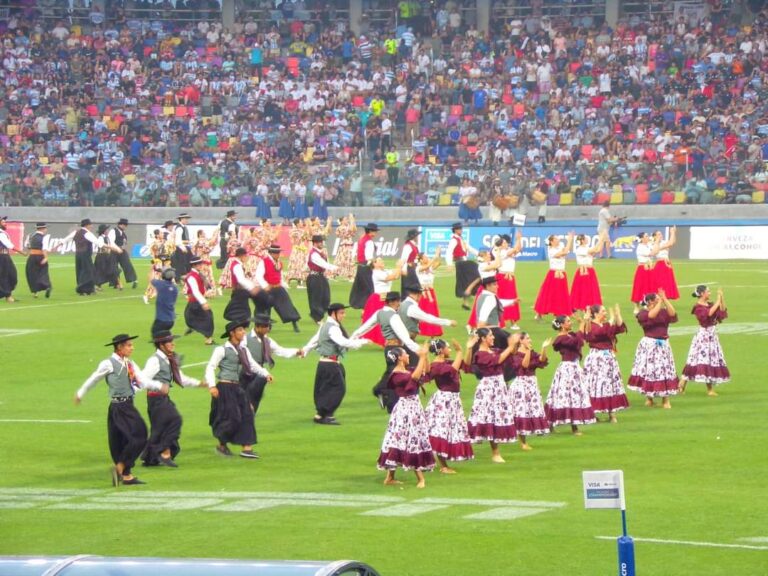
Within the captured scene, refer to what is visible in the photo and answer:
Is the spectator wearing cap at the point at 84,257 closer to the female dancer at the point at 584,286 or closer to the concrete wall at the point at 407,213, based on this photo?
the female dancer at the point at 584,286

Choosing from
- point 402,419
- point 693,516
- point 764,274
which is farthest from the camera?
point 764,274

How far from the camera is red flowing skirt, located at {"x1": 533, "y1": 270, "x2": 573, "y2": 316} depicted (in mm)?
35438

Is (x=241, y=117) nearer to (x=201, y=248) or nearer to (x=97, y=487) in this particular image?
(x=201, y=248)

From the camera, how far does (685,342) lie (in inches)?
1265

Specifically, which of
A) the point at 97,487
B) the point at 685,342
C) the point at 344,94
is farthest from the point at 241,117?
the point at 97,487

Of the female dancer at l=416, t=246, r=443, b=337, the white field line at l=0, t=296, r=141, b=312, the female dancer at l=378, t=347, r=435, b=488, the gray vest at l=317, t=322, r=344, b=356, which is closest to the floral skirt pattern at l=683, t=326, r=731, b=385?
the gray vest at l=317, t=322, r=344, b=356

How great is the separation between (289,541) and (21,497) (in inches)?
180

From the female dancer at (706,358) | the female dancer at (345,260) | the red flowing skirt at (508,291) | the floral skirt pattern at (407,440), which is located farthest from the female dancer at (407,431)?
the female dancer at (345,260)

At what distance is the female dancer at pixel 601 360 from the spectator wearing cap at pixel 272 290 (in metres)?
10.2

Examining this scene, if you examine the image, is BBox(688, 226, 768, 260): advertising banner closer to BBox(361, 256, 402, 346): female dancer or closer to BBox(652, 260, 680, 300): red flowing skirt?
BBox(652, 260, 680, 300): red flowing skirt

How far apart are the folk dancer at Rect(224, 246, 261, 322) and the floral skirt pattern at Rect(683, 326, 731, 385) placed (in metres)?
9.55

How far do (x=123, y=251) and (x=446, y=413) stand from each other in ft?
88.7

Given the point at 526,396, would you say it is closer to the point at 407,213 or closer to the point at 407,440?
the point at 407,440

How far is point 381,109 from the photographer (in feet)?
206
